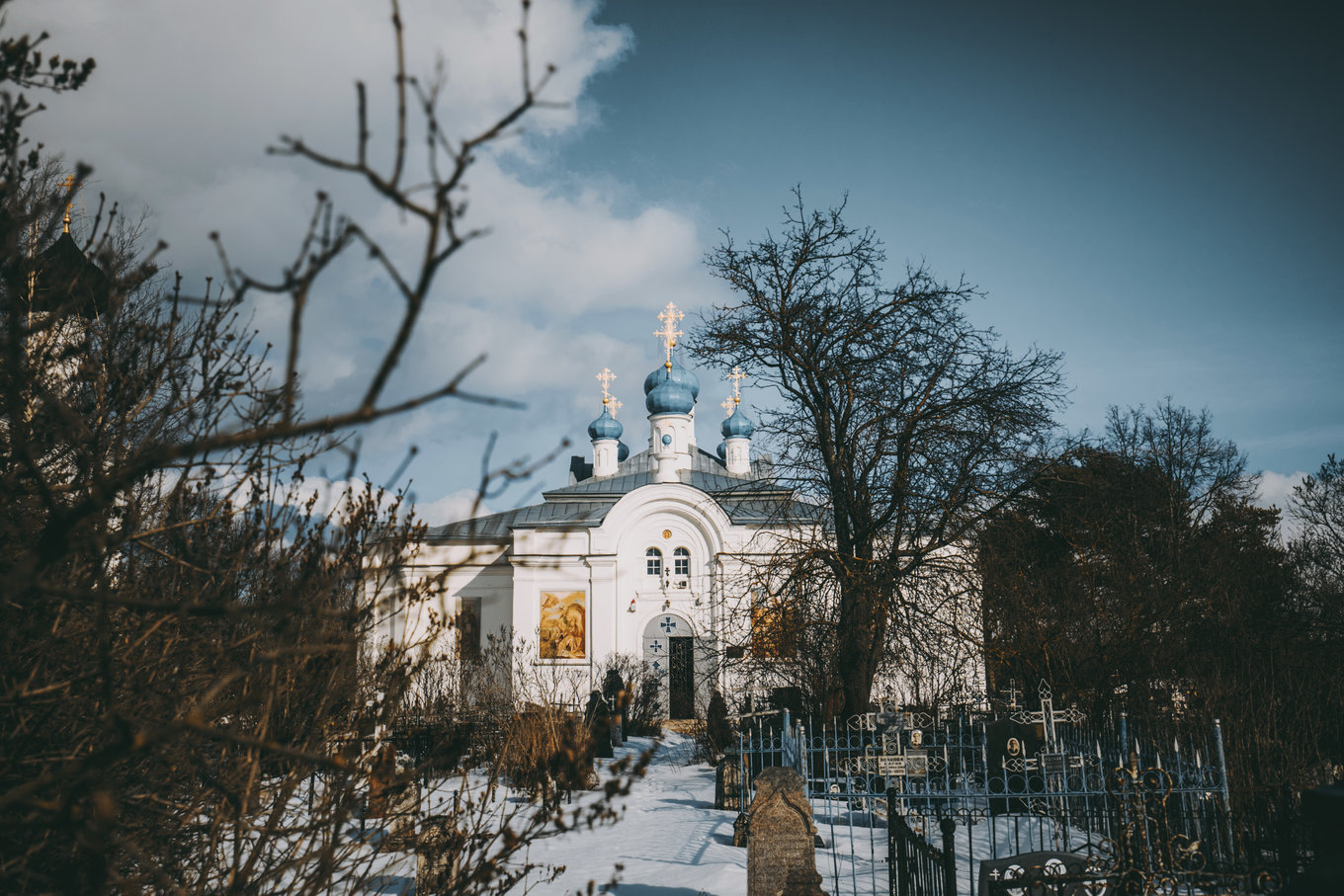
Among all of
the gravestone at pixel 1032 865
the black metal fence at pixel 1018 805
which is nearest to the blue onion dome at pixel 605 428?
the black metal fence at pixel 1018 805

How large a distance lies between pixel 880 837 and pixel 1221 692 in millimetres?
5061

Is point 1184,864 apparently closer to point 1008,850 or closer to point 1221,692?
point 1008,850

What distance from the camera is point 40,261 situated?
418 cm

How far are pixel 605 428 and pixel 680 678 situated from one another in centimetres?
1268

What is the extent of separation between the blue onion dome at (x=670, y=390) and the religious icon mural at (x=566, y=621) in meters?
7.87

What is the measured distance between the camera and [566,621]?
27.6m

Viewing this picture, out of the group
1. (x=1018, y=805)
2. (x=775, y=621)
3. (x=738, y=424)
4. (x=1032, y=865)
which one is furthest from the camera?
(x=738, y=424)

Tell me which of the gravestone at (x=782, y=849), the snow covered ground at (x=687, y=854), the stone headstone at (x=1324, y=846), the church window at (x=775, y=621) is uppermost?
the church window at (x=775, y=621)

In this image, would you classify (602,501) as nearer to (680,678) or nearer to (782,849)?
(680,678)

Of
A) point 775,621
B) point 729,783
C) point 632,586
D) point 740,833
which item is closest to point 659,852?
point 740,833

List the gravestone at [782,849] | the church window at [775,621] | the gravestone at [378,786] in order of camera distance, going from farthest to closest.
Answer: the church window at [775,621] < the gravestone at [782,849] < the gravestone at [378,786]

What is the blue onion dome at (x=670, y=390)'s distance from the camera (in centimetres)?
3212

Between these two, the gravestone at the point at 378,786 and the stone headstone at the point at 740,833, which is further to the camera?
the stone headstone at the point at 740,833

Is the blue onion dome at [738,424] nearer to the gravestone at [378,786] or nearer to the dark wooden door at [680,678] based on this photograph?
the dark wooden door at [680,678]
